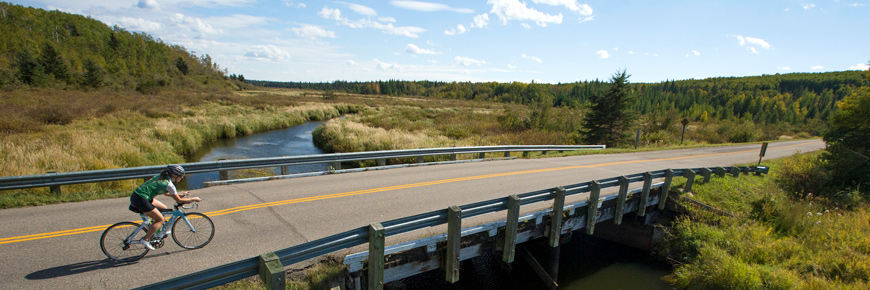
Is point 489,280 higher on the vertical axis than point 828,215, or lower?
lower

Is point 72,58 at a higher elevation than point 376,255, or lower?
higher

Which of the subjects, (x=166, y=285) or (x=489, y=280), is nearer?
(x=166, y=285)

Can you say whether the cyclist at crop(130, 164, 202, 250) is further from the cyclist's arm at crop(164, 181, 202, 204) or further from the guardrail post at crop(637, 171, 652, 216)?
Result: the guardrail post at crop(637, 171, 652, 216)

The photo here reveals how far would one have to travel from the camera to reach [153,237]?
5.57 m

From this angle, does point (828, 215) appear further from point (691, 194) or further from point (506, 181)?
point (506, 181)

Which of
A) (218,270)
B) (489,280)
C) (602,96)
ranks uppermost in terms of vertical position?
→ (602,96)

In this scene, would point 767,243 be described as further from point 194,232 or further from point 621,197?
point 194,232

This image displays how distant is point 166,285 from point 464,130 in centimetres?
2781

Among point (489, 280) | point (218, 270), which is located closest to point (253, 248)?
point (218, 270)

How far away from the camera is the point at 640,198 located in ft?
31.8

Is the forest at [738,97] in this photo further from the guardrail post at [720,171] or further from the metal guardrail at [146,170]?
the metal guardrail at [146,170]

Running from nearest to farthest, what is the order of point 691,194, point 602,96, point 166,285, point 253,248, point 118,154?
point 166,285 → point 253,248 → point 691,194 → point 118,154 → point 602,96

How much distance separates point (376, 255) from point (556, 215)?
4.13 meters

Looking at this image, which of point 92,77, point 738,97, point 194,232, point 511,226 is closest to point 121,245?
point 194,232
